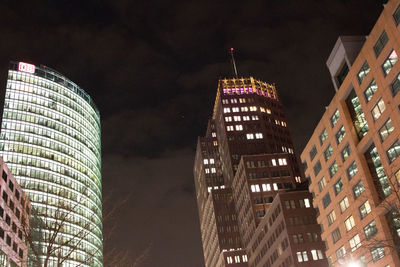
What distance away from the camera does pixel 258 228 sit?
148m

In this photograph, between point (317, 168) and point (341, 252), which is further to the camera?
point (317, 168)

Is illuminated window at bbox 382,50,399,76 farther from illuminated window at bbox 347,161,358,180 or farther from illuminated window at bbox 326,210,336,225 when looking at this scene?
illuminated window at bbox 326,210,336,225

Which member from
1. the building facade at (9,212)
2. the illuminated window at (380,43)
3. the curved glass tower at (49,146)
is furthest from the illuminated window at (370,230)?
the curved glass tower at (49,146)

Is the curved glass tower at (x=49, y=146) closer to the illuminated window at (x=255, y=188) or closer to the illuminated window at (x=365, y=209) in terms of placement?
the illuminated window at (x=255, y=188)

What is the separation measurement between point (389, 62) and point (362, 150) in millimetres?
15972

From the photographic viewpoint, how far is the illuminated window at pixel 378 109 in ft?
211

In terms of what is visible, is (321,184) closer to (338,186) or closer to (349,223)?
(338,186)

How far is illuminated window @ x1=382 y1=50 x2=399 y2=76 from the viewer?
60.7 metres

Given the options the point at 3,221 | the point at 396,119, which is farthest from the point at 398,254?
the point at 3,221

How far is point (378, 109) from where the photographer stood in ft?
215

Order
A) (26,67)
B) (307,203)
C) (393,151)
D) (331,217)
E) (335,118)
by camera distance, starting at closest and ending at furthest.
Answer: (393,151) < (335,118) < (331,217) < (307,203) < (26,67)

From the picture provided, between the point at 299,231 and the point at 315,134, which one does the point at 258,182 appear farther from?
the point at 315,134

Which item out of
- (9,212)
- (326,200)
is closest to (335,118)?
(326,200)

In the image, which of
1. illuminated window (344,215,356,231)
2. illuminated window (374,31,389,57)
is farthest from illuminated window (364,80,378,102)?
illuminated window (344,215,356,231)
